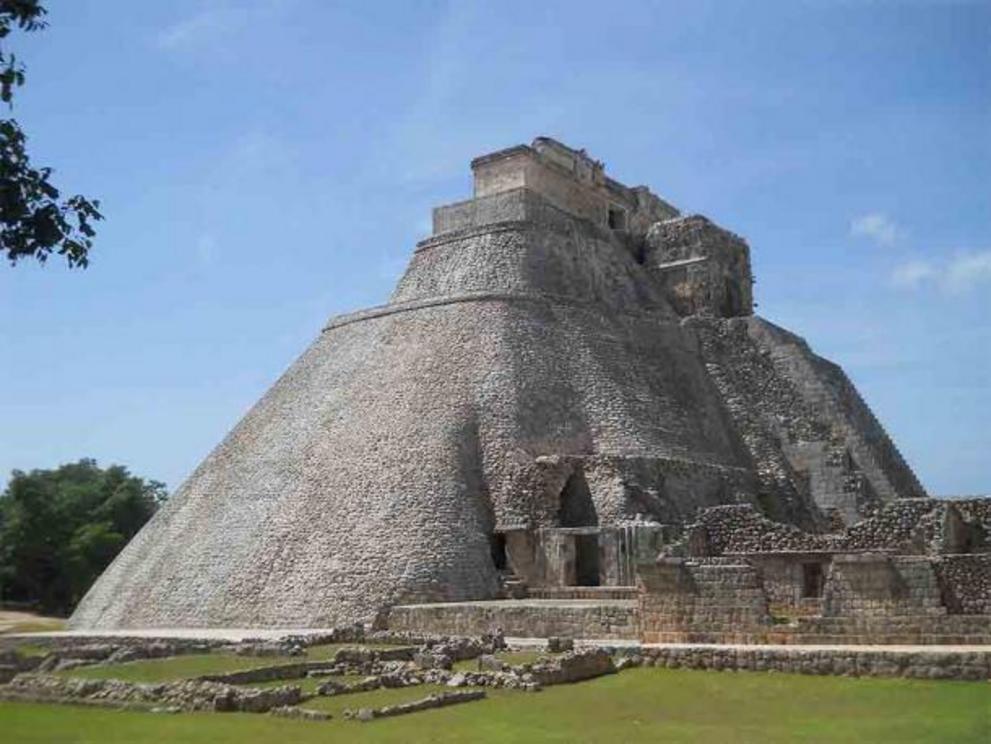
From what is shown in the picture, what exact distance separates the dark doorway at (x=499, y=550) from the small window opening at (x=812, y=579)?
24.1 feet

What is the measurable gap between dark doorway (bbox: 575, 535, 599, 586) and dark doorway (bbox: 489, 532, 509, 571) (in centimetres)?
173

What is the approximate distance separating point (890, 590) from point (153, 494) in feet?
158

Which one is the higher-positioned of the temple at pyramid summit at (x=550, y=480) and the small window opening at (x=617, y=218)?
the small window opening at (x=617, y=218)

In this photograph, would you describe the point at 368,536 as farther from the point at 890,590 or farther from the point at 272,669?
the point at 890,590

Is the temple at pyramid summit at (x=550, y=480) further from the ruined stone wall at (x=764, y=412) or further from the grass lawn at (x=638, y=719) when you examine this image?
the grass lawn at (x=638, y=719)

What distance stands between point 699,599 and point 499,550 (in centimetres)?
1043

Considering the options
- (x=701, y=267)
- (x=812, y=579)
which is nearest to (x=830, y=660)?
(x=812, y=579)

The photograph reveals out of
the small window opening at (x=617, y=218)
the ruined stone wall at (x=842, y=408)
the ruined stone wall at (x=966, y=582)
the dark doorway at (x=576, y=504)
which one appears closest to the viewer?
the ruined stone wall at (x=966, y=582)

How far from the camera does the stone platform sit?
20578 mm

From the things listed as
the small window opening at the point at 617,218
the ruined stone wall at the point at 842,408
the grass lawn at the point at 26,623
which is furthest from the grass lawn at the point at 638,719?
the small window opening at the point at 617,218

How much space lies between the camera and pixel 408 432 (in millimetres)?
29625

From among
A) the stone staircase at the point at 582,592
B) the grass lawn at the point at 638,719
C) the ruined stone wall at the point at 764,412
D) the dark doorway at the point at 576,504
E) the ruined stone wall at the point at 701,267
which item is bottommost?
the grass lawn at the point at 638,719

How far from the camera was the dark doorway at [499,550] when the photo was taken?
27.8m

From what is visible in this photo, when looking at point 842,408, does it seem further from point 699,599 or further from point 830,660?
point 830,660
